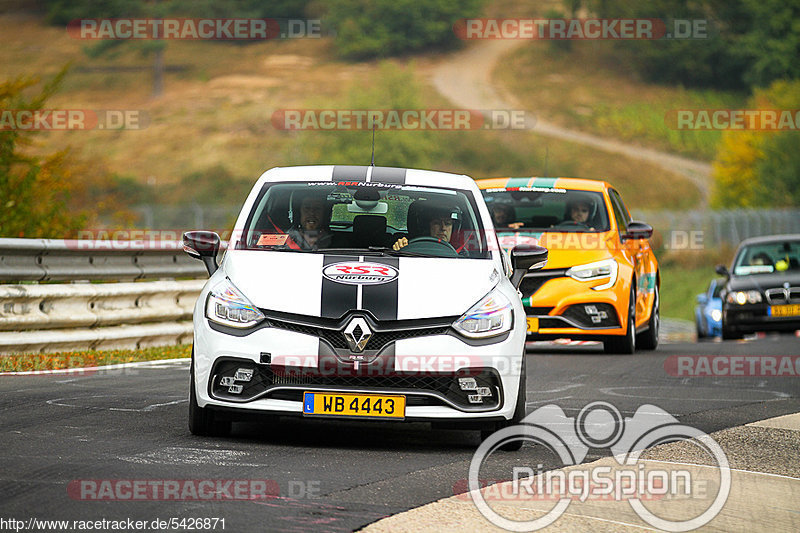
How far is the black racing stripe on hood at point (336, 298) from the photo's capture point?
24.2 ft

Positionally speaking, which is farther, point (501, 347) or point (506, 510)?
point (501, 347)

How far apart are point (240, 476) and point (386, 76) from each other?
78668 millimetres

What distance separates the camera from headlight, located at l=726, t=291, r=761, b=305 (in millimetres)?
19266

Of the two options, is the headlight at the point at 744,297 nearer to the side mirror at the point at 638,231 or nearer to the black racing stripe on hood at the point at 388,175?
the side mirror at the point at 638,231

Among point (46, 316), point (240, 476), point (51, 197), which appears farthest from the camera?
point (51, 197)

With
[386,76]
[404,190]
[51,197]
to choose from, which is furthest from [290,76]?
[404,190]

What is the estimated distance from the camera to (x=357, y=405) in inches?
287

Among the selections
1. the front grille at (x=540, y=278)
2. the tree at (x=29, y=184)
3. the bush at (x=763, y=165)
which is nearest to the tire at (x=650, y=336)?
the front grille at (x=540, y=278)

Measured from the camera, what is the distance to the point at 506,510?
5.80 m

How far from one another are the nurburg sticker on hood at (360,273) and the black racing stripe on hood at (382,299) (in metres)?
0.05

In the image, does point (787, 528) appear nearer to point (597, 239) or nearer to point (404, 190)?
point (404, 190)

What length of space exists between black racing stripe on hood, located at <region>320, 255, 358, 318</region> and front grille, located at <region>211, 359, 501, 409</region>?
334 millimetres

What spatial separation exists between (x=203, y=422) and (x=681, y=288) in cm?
3721

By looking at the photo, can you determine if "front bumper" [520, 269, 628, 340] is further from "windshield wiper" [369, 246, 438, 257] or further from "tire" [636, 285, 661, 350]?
"windshield wiper" [369, 246, 438, 257]
